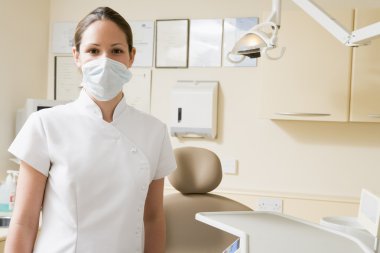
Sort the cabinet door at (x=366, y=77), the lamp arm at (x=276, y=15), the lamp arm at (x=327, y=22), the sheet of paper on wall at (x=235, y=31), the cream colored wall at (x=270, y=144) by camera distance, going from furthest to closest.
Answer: the sheet of paper on wall at (x=235, y=31), the cream colored wall at (x=270, y=144), the cabinet door at (x=366, y=77), the lamp arm at (x=276, y=15), the lamp arm at (x=327, y=22)

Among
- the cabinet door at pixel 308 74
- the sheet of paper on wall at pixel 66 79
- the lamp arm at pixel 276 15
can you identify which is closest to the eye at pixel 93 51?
the lamp arm at pixel 276 15

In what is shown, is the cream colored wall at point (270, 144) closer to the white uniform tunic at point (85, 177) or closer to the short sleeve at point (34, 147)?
the white uniform tunic at point (85, 177)

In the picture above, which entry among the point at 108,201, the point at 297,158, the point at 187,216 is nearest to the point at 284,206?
the point at 297,158

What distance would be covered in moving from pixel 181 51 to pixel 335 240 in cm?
234

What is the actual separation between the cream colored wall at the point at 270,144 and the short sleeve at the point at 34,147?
6.50ft

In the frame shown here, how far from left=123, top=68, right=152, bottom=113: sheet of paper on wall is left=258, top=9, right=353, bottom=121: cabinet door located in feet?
2.92

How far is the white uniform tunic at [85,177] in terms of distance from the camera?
1129 millimetres

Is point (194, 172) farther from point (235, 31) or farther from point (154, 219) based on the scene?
point (235, 31)

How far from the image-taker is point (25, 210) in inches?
43.3

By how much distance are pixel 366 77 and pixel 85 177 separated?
1915mm

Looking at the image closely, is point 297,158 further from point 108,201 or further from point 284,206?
point 108,201

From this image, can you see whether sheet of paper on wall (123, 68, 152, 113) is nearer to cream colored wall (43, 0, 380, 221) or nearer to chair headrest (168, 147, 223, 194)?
cream colored wall (43, 0, 380, 221)

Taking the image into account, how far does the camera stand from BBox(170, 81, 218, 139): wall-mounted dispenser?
119 inches

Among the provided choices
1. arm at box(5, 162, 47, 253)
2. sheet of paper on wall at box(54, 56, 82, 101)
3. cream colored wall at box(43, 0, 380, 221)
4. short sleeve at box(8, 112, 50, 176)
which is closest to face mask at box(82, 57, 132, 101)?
short sleeve at box(8, 112, 50, 176)
